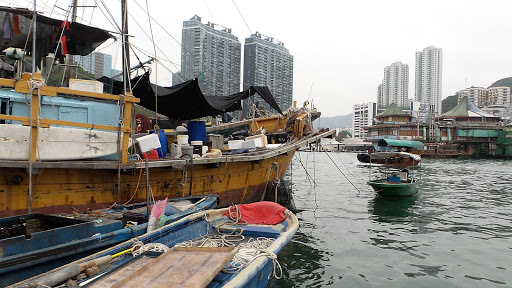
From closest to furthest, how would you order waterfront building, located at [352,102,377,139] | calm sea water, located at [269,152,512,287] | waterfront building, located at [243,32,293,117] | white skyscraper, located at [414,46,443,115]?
calm sea water, located at [269,152,512,287], waterfront building, located at [243,32,293,117], white skyscraper, located at [414,46,443,115], waterfront building, located at [352,102,377,139]

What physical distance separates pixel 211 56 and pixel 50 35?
11.8 m

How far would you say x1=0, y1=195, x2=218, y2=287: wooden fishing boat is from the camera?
3803mm

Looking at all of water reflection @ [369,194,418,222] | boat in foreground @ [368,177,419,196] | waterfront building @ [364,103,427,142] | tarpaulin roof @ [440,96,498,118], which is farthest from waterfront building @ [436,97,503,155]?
water reflection @ [369,194,418,222]

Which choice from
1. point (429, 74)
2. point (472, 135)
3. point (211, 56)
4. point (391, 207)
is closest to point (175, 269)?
point (391, 207)

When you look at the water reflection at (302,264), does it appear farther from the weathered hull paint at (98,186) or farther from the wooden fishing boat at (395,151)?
the wooden fishing boat at (395,151)

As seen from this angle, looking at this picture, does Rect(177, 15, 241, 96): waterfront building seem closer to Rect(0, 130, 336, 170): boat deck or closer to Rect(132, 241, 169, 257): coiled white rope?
Rect(0, 130, 336, 170): boat deck

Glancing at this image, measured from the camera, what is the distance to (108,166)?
6.62 m

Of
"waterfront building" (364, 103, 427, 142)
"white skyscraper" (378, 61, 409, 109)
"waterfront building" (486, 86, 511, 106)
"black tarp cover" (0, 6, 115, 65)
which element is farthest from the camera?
"white skyscraper" (378, 61, 409, 109)

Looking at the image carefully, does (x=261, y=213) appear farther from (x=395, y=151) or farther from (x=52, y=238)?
(x=395, y=151)

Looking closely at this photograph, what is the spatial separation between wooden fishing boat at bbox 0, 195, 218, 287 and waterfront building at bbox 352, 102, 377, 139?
151685mm

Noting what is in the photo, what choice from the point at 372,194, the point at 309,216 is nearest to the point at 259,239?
the point at 309,216

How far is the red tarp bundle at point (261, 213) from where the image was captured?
659cm

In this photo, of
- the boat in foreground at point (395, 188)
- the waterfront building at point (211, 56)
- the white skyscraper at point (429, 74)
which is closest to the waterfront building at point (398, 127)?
the waterfront building at point (211, 56)

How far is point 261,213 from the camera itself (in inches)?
269
